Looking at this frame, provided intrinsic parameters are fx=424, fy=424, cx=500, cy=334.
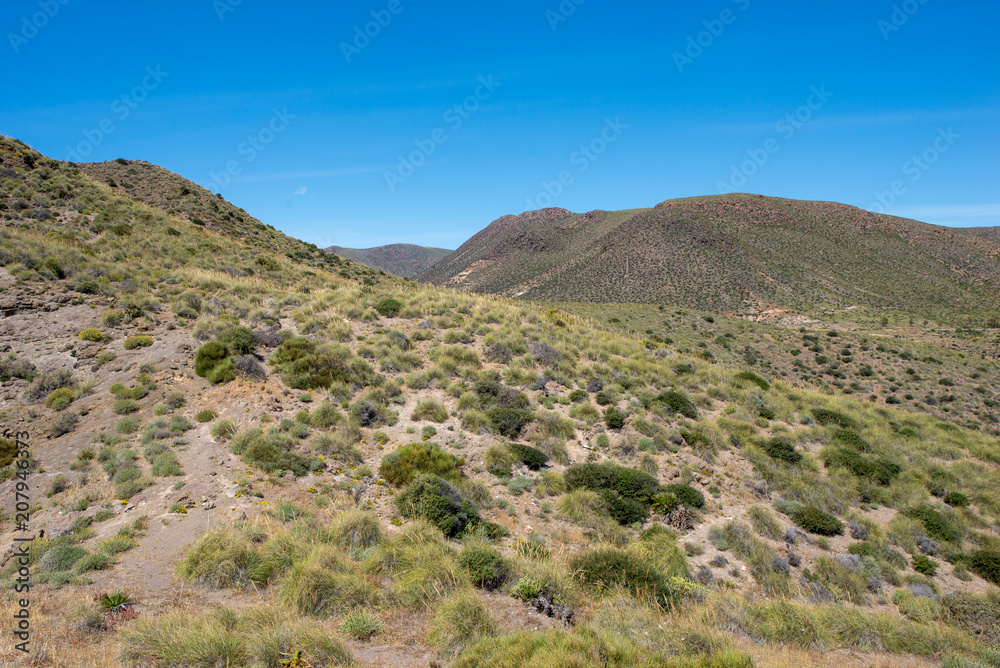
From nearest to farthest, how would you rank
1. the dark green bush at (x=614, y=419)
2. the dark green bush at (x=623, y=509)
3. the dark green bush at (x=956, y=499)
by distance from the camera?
the dark green bush at (x=623, y=509) → the dark green bush at (x=956, y=499) → the dark green bush at (x=614, y=419)

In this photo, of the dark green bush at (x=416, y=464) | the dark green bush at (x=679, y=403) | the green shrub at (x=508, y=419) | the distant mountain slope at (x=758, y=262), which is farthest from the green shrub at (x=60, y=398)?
the distant mountain slope at (x=758, y=262)

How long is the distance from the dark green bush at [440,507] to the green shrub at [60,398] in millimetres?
9408

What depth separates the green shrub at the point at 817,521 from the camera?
9828 mm

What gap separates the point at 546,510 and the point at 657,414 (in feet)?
20.4

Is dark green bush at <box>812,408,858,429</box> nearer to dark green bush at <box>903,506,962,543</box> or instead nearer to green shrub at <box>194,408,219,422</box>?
dark green bush at <box>903,506,962,543</box>

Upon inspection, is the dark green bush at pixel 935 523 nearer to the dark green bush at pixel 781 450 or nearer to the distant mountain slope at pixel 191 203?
the dark green bush at pixel 781 450

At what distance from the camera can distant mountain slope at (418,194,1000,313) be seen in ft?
228

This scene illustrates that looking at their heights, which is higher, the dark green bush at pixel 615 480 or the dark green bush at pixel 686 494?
the dark green bush at pixel 615 480

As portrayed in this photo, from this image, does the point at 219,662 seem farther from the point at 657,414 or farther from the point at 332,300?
the point at 332,300

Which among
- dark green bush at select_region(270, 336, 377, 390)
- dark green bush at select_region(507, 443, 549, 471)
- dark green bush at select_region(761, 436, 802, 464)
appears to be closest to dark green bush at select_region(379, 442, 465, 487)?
dark green bush at select_region(507, 443, 549, 471)

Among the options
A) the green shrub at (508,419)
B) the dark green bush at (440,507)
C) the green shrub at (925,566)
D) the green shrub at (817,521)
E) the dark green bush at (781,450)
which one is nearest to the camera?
the dark green bush at (440,507)

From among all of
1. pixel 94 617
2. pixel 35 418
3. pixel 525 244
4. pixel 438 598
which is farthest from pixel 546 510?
pixel 525 244

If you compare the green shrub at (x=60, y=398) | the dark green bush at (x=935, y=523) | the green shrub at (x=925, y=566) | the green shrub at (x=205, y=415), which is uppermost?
the green shrub at (x=60, y=398)

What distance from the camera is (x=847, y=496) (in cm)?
1142
